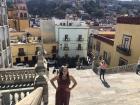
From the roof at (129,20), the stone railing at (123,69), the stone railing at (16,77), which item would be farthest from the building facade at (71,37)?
the stone railing at (16,77)

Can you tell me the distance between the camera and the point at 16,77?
14883 millimetres

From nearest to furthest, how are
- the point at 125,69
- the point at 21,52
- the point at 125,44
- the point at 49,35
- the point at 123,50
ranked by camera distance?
1. the point at 125,69
2. the point at 123,50
3. the point at 125,44
4. the point at 21,52
5. the point at 49,35

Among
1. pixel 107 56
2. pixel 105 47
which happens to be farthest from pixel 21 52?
pixel 107 56

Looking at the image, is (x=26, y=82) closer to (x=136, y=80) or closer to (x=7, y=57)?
(x=136, y=80)

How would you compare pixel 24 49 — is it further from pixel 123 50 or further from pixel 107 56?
pixel 123 50

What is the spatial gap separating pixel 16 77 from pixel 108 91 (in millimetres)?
5553

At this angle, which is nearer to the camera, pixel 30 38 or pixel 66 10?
pixel 30 38

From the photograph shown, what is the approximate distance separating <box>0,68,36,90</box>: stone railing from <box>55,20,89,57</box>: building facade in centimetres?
3253

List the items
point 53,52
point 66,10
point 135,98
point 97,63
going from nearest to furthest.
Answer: point 135,98, point 97,63, point 53,52, point 66,10

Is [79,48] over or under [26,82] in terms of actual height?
under

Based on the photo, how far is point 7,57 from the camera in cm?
3094

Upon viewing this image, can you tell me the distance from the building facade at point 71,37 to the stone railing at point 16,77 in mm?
32528

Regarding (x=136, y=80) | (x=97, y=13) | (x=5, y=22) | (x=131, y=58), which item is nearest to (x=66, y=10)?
(x=97, y=13)

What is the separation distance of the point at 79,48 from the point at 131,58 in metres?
25.6
